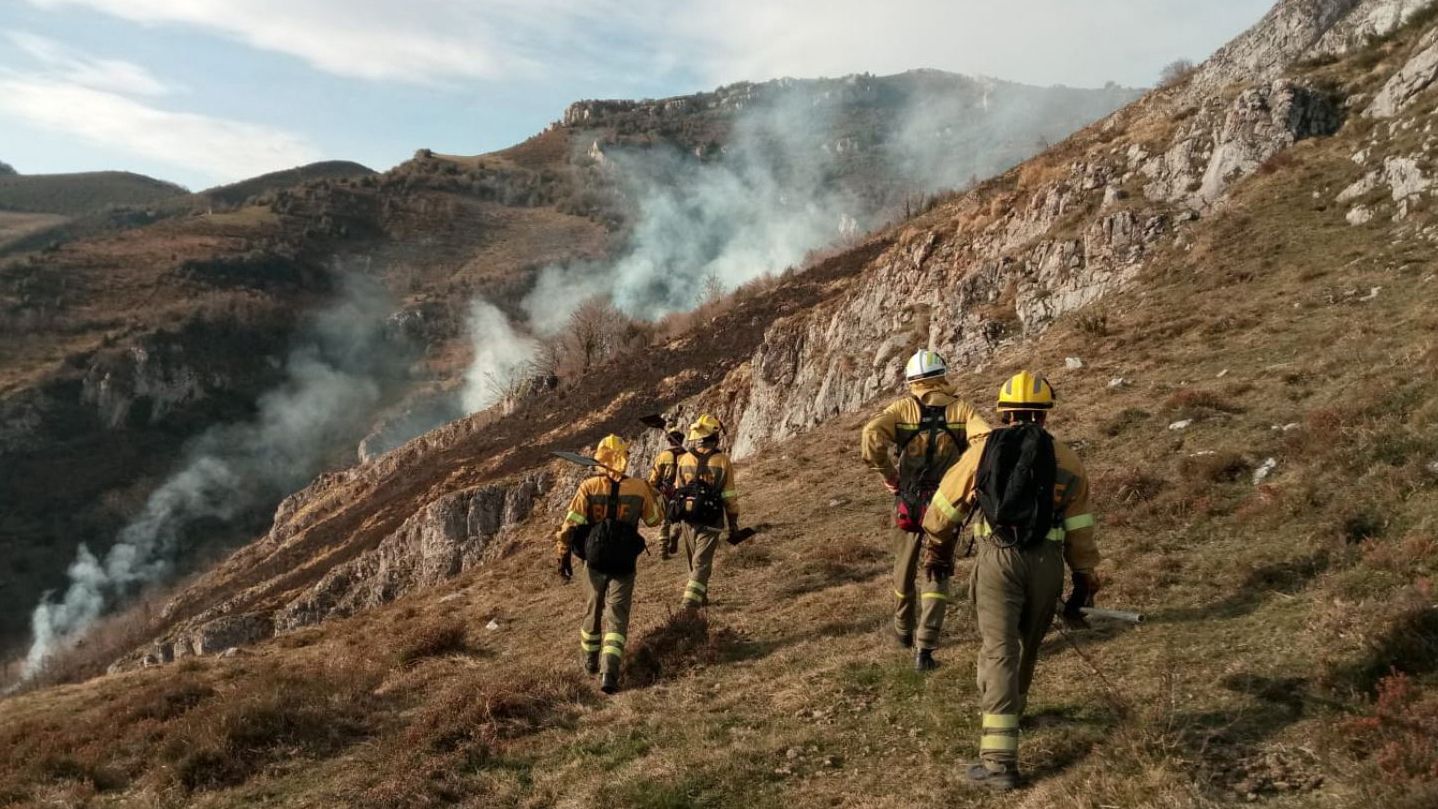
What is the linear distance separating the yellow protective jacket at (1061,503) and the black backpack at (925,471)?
5.09ft

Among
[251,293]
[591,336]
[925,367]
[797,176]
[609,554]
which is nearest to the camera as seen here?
[925,367]

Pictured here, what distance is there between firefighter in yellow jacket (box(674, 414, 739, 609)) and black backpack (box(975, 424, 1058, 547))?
476cm

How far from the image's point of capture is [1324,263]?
52.0 ft

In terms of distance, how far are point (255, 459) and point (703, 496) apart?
10676 cm

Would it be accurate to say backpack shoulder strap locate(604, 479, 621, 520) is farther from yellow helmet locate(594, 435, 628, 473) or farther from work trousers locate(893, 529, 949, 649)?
work trousers locate(893, 529, 949, 649)

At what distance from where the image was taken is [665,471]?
958cm

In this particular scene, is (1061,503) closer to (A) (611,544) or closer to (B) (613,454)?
(A) (611,544)

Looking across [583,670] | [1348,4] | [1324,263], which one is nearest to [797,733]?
[583,670]

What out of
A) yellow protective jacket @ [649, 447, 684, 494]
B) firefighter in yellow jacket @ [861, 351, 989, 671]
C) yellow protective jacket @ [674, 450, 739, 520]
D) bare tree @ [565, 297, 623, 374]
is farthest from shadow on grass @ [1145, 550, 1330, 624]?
bare tree @ [565, 297, 623, 374]

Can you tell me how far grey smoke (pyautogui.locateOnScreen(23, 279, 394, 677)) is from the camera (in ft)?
252

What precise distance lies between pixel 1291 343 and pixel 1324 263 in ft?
13.9

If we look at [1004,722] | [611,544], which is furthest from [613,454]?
[1004,722]

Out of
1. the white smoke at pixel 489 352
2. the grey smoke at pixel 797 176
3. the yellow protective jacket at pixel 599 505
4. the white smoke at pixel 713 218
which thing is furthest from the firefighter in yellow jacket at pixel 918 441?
the grey smoke at pixel 797 176

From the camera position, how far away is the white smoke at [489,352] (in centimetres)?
9525
